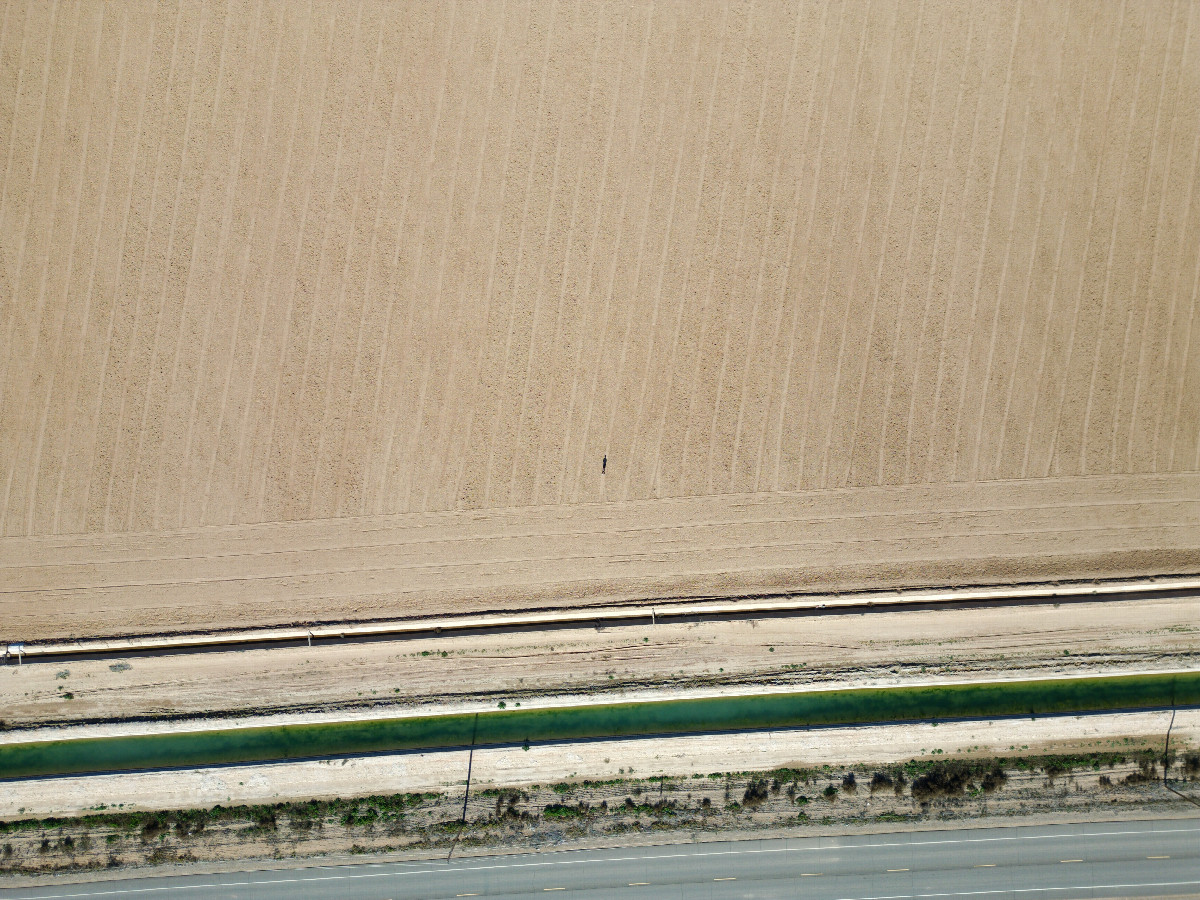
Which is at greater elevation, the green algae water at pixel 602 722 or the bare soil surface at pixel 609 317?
the bare soil surface at pixel 609 317

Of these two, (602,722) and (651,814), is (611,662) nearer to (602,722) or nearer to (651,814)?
(602,722)


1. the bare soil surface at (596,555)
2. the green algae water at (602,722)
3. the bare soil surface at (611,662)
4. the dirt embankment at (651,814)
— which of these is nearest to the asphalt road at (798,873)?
the dirt embankment at (651,814)

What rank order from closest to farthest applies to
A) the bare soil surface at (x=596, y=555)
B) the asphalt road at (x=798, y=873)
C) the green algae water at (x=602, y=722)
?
the asphalt road at (x=798, y=873) < the bare soil surface at (x=596, y=555) < the green algae water at (x=602, y=722)

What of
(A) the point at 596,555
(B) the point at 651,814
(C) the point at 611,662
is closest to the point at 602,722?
(C) the point at 611,662

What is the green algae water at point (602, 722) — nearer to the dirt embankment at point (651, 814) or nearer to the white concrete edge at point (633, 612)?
the dirt embankment at point (651, 814)

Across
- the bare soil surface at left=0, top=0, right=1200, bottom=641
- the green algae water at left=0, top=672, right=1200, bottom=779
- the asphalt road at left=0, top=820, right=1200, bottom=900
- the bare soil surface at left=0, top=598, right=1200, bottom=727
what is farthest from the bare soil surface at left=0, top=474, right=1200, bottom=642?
the asphalt road at left=0, top=820, right=1200, bottom=900

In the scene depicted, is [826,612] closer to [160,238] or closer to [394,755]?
[394,755]
